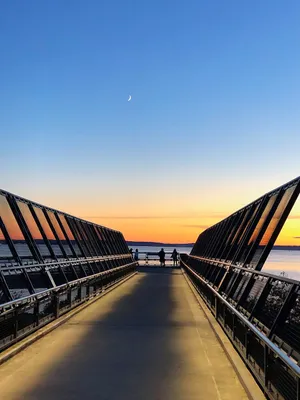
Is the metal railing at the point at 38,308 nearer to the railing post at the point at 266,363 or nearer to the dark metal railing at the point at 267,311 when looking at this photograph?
the dark metal railing at the point at 267,311

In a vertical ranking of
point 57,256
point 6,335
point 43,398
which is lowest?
point 43,398

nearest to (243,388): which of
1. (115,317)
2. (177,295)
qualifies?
(115,317)

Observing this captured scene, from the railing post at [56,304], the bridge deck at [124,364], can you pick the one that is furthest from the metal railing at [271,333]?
the railing post at [56,304]

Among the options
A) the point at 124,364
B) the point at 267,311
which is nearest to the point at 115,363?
the point at 124,364

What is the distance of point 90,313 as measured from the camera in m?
12.6

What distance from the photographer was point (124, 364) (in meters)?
7.21

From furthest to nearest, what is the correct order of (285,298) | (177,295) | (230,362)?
(177,295), (230,362), (285,298)

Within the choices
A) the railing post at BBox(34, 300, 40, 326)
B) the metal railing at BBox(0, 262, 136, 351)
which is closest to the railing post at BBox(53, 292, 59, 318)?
the metal railing at BBox(0, 262, 136, 351)

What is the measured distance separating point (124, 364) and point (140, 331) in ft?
9.69

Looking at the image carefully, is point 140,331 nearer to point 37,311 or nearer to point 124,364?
point 37,311

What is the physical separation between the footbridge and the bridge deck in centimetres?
2

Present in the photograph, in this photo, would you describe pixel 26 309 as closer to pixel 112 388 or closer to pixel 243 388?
pixel 112 388

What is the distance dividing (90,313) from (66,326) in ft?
7.39

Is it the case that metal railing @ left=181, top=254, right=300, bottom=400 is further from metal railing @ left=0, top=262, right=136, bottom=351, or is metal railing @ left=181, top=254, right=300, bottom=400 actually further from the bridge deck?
metal railing @ left=0, top=262, right=136, bottom=351
